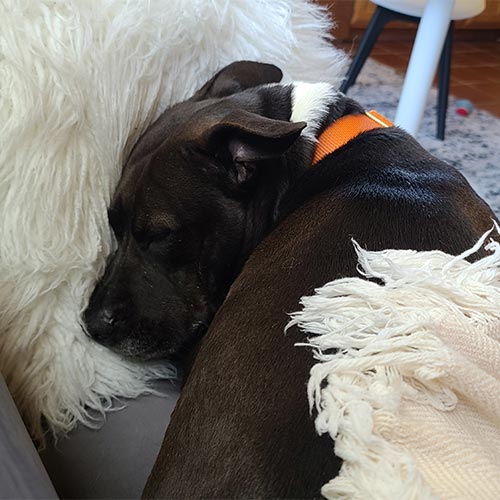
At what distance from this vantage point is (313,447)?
24.0 inches

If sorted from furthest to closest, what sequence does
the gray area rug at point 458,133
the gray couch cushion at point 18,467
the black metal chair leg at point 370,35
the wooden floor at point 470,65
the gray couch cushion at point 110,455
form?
the wooden floor at point 470,65, the black metal chair leg at point 370,35, the gray area rug at point 458,133, the gray couch cushion at point 110,455, the gray couch cushion at point 18,467

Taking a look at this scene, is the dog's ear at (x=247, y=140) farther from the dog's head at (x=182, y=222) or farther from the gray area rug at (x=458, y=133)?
the gray area rug at (x=458, y=133)

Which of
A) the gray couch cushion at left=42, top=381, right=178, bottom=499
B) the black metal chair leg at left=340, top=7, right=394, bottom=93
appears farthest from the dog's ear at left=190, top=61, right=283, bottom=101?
the black metal chair leg at left=340, top=7, right=394, bottom=93

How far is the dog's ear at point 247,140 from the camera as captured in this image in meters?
0.81

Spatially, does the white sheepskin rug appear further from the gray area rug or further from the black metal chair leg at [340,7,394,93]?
the black metal chair leg at [340,7,394,93]

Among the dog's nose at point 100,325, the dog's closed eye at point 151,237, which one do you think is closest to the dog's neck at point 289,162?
the dog's closed eye at point 151,237

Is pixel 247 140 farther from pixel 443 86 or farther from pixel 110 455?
pixel 443 86

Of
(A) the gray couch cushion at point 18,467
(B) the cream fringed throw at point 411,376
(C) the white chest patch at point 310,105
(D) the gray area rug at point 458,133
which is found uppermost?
(C) the white chest patch at point 310,105

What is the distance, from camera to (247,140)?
866mm

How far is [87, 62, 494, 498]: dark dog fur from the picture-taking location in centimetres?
65

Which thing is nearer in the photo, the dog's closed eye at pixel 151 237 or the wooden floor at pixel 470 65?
the dog's closed eye at pixel 151 237

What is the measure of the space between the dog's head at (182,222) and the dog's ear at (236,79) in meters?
0.05

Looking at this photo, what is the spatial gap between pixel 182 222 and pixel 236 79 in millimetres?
252

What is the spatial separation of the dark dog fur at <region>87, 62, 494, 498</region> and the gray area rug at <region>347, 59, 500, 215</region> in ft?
4.46
